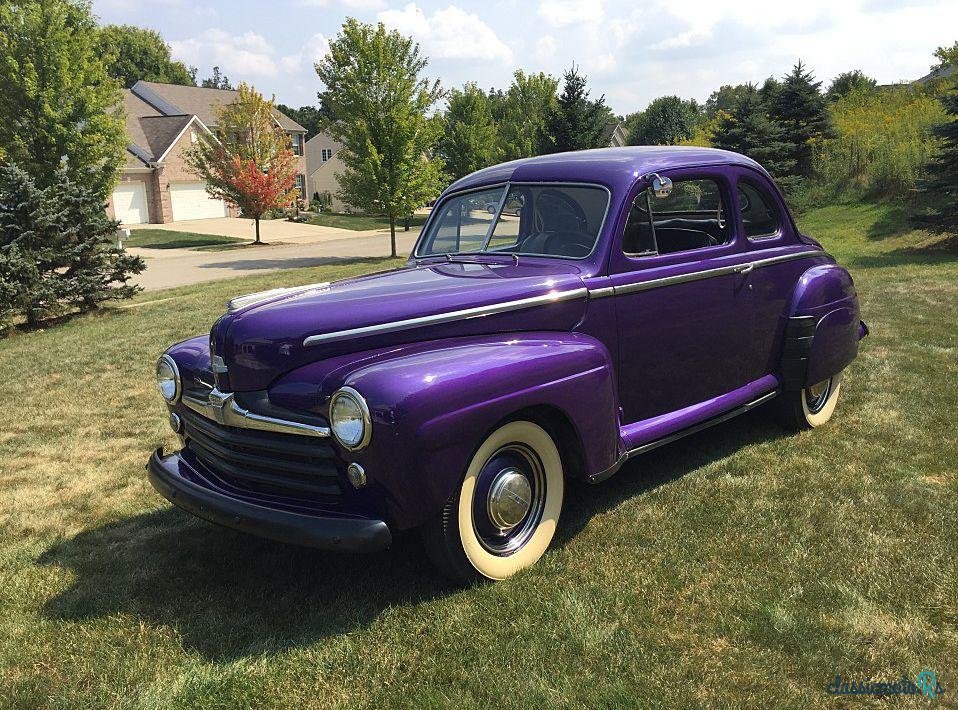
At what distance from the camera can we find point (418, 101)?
21.1 meters

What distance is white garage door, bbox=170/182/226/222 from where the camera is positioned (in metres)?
38.4

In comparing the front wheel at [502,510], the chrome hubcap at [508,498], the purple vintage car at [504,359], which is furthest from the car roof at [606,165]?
the chrome hubcap at [508,498]

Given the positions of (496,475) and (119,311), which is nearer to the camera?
(496,475)

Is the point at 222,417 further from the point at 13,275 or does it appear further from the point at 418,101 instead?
the point at 418,101

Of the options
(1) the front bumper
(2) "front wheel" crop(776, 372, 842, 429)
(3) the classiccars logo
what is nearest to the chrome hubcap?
(1) the front bumper

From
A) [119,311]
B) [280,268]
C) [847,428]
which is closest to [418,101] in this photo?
[280,268]

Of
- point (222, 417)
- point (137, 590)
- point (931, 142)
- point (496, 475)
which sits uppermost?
point (931, 142)

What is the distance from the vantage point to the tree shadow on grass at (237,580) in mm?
3043

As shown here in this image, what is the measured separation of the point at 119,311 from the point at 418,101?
38.7ft

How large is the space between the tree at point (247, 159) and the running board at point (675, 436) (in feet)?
84.6

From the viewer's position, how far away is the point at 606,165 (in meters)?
4.05

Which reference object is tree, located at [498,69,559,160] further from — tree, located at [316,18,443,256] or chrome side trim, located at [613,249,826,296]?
chrome side trim, located at [613,249,826,296]

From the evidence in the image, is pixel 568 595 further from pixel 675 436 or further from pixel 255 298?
pixel 255 298

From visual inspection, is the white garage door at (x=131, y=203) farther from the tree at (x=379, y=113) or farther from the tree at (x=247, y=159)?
the tree at (x=379, y=113)
